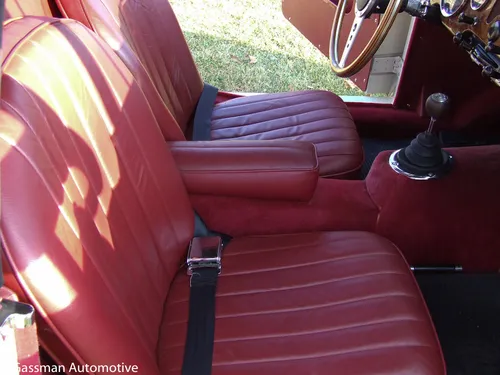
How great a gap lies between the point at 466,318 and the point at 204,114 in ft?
3.69

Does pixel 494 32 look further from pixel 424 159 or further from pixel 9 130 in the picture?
pixel 9 130

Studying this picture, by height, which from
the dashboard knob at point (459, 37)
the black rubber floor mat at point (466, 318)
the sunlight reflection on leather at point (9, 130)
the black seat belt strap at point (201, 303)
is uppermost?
the dashboard knob at point (459, 37)

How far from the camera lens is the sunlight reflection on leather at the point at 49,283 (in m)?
0.74

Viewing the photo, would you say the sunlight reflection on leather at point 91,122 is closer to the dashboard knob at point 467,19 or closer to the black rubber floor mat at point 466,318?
the dashboard knob at point 467,19

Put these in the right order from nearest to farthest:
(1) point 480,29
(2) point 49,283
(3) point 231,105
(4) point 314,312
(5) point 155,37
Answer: (2) point 49,283 < (4) point 314,312 < (1) point 480,29 < (5) point 155,37 < (3) point 231,105

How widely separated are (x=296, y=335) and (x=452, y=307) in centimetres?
90

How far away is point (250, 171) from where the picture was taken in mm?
1408

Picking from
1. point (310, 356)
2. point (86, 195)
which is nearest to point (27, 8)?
point (86, 195)

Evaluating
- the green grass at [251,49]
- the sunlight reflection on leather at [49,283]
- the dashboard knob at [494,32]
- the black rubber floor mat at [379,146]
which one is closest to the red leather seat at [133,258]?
the sunlight reflection on leather at [49,283]

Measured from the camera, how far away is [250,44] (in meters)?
3.65

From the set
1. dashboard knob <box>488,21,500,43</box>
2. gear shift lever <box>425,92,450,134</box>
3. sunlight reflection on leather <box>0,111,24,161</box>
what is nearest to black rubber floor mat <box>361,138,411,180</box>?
gear shift lever <box>425,92,450,134</box>

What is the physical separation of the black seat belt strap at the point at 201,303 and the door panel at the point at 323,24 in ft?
4.15

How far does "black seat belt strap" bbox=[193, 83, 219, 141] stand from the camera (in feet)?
6.32

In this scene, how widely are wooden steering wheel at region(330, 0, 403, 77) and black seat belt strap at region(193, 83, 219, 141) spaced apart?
48 cm
